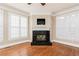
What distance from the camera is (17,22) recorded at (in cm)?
666

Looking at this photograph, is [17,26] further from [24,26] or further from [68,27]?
[68,27]

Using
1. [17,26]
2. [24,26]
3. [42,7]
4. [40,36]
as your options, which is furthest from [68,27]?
[17,26]

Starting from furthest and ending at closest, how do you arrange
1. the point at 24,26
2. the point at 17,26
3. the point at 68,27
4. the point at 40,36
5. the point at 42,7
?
the point at 24,26, the point at 40,36, the point at 17,26, the point at 68,27, the point at 42,7

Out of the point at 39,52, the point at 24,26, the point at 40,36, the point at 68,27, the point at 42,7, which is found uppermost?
the point at 42,7

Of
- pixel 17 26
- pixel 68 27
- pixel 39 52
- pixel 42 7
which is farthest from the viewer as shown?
pixel 17 26

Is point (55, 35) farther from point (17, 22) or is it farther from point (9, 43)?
point (9, 43)

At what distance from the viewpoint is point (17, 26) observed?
6.67 metres

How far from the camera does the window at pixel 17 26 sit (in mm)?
5986

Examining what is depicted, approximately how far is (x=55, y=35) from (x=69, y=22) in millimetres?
1678

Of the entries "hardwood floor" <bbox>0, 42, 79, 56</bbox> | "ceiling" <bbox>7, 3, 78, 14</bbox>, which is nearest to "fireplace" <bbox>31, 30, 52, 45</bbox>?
"ceiling" <bbox>7, 3, 78, 14</bbox>

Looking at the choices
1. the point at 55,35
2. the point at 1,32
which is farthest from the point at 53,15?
the point at 1,32

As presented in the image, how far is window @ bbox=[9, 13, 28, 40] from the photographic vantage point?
19.6ft

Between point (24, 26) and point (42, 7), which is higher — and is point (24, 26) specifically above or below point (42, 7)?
below

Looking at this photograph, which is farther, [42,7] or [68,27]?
[68,27]
